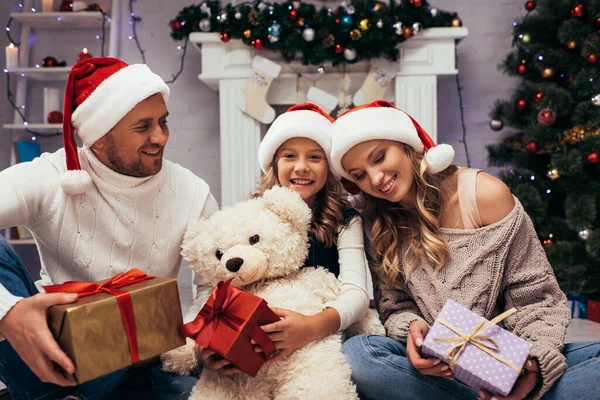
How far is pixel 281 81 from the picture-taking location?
3.31 m

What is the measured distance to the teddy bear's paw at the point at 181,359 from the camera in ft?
4.61

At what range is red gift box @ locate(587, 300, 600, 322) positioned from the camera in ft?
9.60

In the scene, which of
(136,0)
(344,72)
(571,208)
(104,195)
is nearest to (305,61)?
(344,72)

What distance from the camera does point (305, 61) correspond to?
9.93 feet

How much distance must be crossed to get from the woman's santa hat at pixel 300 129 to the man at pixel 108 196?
0.29 metres

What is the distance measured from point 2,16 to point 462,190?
10.9 ft

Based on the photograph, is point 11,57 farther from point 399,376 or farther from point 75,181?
point 399,376

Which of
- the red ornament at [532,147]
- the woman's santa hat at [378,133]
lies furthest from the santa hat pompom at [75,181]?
the red ornament at [532,147]

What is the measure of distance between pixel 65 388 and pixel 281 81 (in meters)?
2.37

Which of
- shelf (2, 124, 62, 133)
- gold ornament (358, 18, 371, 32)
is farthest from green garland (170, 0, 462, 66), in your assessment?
shelf (2, 124, 62, 133)

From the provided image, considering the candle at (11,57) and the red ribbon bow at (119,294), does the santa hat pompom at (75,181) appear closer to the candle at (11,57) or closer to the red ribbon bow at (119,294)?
the red ribbon bow at (119,294)

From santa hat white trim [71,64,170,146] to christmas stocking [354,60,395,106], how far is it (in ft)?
6.04

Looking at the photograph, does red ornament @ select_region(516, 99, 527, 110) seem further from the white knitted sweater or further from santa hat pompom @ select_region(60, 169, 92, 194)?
A: santa hat pompom @ select_region(60, 169, 92, 194)

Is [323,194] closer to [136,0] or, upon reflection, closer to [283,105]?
[283,105]
